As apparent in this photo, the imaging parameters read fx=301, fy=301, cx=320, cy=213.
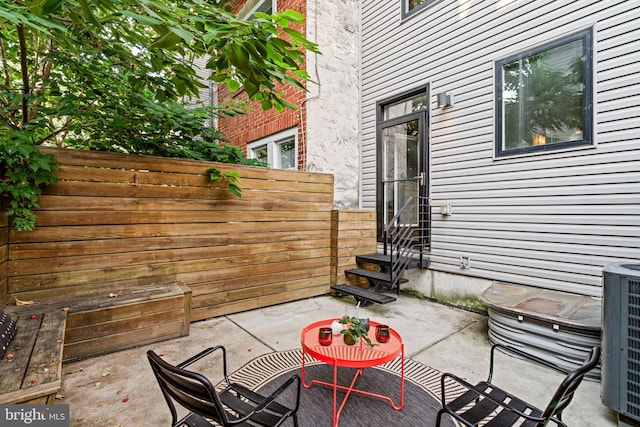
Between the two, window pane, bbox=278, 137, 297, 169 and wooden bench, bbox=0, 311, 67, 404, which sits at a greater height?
window pane, bbox=278, 137, 297, 169

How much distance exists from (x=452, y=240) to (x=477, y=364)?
2043 mm

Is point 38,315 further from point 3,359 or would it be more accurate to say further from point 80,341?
point 3,359

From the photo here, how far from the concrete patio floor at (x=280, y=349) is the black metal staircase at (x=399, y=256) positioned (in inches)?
11.9

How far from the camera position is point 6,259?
2.65 m

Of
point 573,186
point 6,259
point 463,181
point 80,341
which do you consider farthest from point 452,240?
point 6,259

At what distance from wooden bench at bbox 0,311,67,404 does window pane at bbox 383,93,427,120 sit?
203 inches

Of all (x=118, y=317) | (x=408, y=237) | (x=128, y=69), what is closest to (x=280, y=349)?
(x=118, y=317)

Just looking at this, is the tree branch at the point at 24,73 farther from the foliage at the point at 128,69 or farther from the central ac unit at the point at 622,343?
the central ac unit at the point at 622,343

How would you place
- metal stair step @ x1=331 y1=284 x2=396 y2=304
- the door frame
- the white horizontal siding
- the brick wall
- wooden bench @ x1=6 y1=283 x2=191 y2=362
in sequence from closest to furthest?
wooden bench @ x1=6 y1=283 x2=191 y2=362
the white horizontal siding
metal stair step @ x1=331 y1=284 x2=396 y2=304
the door frame
the brick wall

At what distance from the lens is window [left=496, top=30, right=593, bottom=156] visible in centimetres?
322

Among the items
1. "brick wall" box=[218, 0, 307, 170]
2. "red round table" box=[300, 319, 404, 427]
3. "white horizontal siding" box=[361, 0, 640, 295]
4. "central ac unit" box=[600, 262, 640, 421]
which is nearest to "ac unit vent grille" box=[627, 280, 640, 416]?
"central ac unit" box=[600, 262, 640, 421]

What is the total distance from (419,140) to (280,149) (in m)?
2.63

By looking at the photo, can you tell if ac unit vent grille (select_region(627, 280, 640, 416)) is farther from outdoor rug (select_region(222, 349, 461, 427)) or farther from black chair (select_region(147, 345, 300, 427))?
black chair (select_region(147, 345, 300, 427))

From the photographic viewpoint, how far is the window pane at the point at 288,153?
5.62 m
